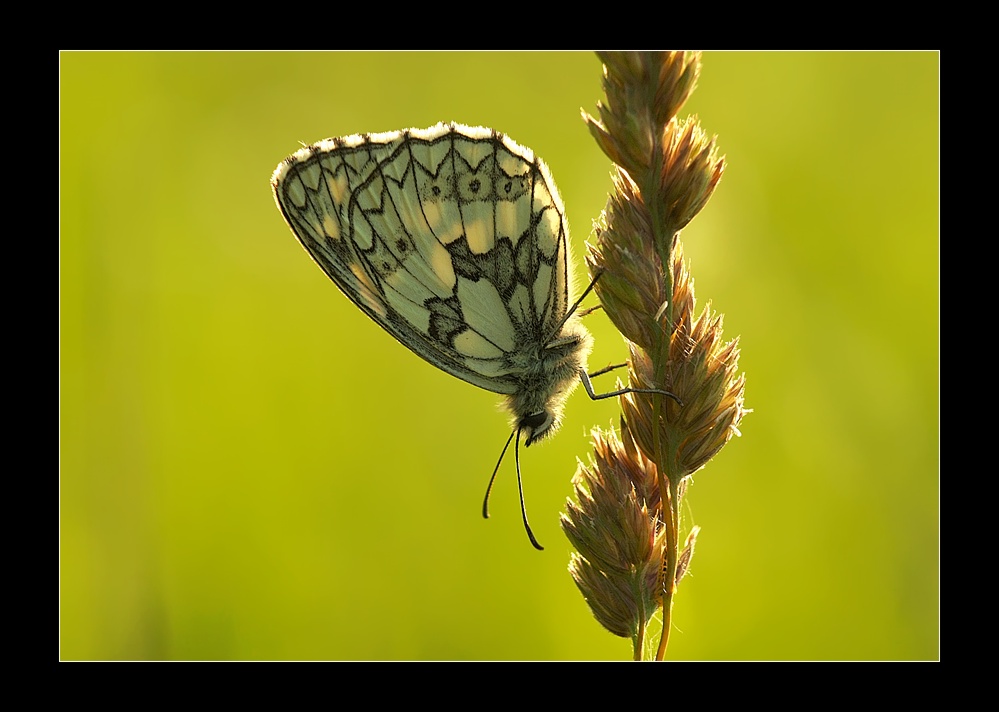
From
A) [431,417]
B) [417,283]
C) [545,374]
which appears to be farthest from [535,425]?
[431,417]

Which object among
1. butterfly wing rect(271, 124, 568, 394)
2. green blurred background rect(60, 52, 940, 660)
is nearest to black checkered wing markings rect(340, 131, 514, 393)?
butterfly wing rect(271, 124, 568, 394)

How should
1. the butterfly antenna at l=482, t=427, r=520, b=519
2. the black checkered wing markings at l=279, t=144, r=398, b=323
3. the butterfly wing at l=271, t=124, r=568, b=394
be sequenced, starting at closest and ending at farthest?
the butterfly wing at l=271, t=124, r=568, b=394 < the black checkered wing markings at l=279, t=144, r=398, b=323 < the butterfly antenna at l=482, t=427, r=520, b=519

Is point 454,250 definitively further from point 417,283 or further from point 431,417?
point 431,417

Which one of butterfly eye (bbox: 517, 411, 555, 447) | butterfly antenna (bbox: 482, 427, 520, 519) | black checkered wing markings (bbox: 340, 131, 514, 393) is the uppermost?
black checkered wing markings (bbox: 340, 131, 514, 393)

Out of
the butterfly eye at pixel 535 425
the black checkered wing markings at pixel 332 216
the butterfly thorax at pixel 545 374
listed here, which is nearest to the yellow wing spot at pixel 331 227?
the black checkered wing markings at pixel 332 216

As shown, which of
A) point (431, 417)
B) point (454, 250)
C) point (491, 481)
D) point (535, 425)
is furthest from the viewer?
point (431, 417)

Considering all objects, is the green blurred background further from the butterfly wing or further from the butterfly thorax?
the butterfly wing

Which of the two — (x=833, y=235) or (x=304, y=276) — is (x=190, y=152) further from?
(x=833, y=235)
